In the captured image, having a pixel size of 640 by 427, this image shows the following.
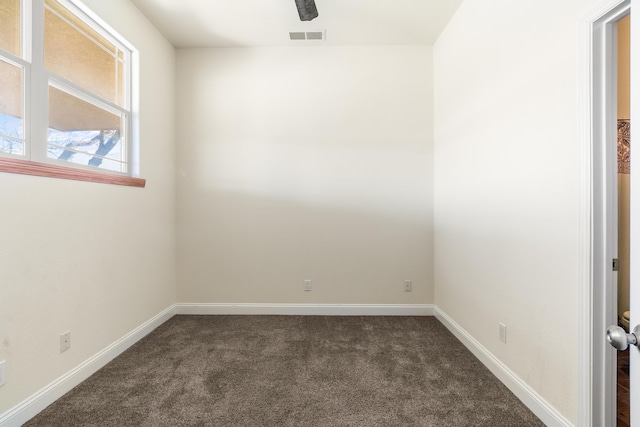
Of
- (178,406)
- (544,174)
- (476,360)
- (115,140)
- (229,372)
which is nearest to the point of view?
(544,174)

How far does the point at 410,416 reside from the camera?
66.6 inches

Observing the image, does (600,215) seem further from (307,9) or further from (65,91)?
(65,91)

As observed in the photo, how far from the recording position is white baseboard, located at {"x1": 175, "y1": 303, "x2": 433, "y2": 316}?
3.26 m

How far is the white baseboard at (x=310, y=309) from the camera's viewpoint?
3.26 metres

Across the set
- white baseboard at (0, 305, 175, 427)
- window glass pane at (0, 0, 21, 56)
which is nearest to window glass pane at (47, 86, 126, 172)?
window glass pane at (0, 0, 21, 56)

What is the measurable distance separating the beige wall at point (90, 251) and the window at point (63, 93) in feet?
0.41

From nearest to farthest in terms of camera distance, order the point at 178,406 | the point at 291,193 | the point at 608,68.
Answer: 1. the point at 608,68
2. the point at 178,406
3. the point at 291,193

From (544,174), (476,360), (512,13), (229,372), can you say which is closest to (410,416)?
(476,360)

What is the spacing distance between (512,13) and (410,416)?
254cm

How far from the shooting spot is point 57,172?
1.84 metres

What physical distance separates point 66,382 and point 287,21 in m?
3.31

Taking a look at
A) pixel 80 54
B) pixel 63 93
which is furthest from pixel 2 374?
pixel 80 54

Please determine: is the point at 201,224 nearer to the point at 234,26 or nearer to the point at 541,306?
the point at 234,26

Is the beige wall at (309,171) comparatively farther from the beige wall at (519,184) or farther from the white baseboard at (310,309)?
the beige wall at (519,184)
